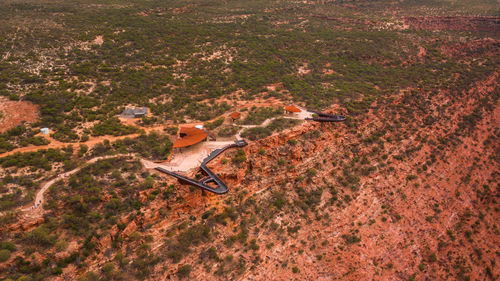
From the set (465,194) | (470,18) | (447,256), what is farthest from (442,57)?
(447,256)

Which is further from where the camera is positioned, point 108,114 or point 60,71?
point 60,71

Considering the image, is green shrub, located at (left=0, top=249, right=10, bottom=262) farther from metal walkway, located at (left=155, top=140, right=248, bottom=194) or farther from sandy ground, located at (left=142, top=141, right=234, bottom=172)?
metal walkway, located at (left=155, top=140, right=248, bottom=194)

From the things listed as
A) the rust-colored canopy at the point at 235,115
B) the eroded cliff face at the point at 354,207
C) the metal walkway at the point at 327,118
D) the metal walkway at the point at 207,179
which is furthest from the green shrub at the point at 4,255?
the metal walkway at the point at 327,118

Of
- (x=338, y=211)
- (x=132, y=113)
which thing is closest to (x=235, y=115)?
(x=132, y=113)

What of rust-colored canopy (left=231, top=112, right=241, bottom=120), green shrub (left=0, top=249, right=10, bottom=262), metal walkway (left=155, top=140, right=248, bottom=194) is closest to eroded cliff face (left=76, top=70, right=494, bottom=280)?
metal walkway (left=155, top=140, right=248, bottom=194)

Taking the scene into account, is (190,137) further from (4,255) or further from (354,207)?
(354,207)

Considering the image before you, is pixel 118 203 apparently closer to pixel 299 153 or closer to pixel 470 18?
pixel 299 153
